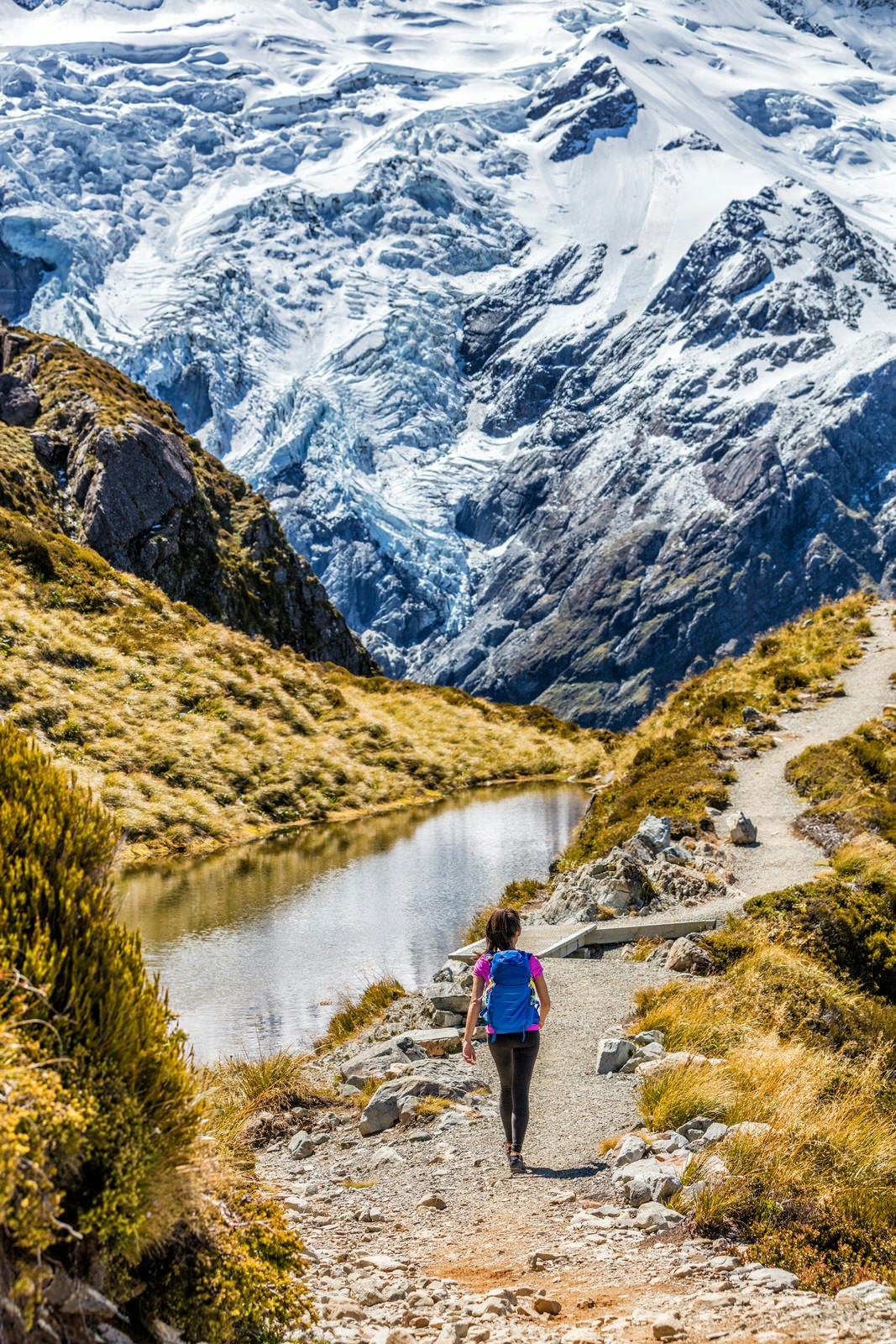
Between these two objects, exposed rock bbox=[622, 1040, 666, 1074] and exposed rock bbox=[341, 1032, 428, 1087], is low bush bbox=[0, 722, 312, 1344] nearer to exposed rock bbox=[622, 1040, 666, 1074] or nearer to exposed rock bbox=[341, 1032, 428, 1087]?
exposed rock bbox=[622, 1040, 666, 1074]

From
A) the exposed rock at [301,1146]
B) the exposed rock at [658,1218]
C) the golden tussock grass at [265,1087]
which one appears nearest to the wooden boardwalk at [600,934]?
the golden tussock grass at [265,1087]

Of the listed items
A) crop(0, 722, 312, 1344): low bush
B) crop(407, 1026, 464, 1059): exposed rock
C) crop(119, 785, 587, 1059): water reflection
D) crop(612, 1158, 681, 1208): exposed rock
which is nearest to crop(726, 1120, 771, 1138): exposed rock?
crop(612, 1158, 681, 1208): exposed rock

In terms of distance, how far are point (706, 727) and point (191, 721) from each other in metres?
13.6

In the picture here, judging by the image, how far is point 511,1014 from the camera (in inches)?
307

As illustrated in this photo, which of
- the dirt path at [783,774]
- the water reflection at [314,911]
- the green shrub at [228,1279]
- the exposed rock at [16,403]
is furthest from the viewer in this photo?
the exposed rock at [16,403]

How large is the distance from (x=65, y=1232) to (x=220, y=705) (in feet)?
89.9

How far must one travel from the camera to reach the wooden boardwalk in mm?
13664

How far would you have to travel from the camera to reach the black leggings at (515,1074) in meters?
7.60

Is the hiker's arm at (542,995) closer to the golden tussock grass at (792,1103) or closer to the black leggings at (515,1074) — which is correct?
the black leggings at (515,1074)

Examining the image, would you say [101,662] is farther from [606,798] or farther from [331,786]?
[606,798]

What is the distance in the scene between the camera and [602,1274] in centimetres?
561

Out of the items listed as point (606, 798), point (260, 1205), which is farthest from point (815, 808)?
point (260, 1205)

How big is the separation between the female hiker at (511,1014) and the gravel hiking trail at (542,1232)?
0.33 meters

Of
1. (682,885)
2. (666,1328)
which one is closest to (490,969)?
(666,1328)
